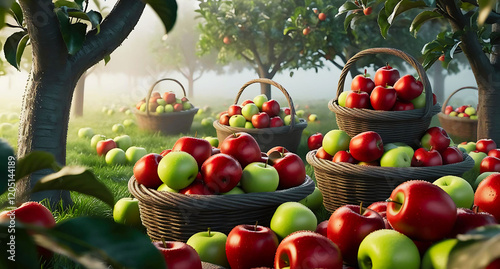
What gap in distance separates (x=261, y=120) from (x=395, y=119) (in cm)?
216

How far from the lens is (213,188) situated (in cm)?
219

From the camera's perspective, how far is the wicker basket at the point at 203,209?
6.81 ft

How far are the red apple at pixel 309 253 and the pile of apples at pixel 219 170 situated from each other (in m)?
0.82

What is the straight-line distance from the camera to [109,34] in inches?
113

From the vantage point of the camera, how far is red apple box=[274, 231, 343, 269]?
1.30m

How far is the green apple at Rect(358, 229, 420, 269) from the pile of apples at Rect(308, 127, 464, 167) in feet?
5.09

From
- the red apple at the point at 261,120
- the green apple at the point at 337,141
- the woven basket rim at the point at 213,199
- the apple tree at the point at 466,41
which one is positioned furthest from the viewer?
the red apple at the point at 261,120

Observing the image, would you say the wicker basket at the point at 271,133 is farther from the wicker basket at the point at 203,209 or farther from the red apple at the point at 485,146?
the wicker basket at the point at 203,209

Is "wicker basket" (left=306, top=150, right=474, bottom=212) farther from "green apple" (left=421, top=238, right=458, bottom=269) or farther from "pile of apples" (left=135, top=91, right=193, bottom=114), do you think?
"pile of apples" (left=135, top=91, right=193, bottom=114)

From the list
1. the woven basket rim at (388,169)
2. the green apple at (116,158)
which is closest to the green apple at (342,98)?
the woven basket rim at (388,169)

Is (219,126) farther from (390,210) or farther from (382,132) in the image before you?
(390,210)

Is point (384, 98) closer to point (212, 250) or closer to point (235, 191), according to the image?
point (235, 191)

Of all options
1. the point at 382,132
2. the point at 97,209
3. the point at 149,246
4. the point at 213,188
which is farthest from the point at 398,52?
the point at 149,246

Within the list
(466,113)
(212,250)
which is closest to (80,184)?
(212,250)
